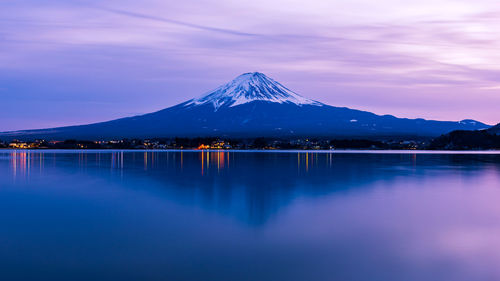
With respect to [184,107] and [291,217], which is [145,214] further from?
[184,107]

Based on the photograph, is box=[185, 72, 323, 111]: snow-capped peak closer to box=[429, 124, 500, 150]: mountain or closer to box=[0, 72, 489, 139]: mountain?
box=[0, 72, 489, 139]: mountain

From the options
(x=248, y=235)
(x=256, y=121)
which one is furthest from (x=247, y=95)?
(x=248, y=235)

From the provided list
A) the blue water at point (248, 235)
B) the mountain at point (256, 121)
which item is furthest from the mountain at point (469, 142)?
the blue water at point (248, 235)

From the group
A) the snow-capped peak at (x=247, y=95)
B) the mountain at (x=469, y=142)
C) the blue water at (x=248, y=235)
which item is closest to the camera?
the blue water at (x=248, y=235)

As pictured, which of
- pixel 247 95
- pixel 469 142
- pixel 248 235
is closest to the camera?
pixel 248 235

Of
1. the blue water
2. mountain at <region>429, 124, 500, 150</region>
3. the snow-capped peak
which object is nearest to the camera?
the blue water

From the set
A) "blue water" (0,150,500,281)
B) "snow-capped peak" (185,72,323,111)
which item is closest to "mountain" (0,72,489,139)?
"snow-capped peak" (185,72,323,111)

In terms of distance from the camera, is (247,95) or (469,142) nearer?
(469,142)

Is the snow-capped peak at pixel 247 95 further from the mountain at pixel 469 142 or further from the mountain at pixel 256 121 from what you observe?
the mountain at pixel 469 142

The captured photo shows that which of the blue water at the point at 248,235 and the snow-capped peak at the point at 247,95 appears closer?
the blue water at the point at 248,235

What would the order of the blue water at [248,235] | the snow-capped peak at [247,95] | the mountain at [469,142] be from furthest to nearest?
the snow-capped peak at [247,95] < the mountain at [469,142] < the blue water at [248,235]

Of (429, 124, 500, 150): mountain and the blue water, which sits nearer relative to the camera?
the blue water

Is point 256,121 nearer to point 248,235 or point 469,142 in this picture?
point 469,142

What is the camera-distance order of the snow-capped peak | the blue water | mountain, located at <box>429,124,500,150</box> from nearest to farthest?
the blue water, mountain, located at <box>429,124,500,150</box>, the snow-capped peak
